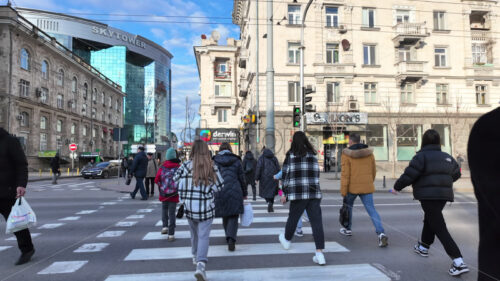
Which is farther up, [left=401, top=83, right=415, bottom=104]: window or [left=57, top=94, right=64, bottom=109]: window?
[left=57, top=94, right=64, bottom=109]: window

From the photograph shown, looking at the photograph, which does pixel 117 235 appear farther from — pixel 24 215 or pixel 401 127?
pixel 401 127

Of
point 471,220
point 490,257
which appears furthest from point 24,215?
point 471,220

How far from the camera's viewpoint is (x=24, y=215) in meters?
4.54

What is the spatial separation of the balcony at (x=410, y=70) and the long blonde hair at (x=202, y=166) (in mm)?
24325

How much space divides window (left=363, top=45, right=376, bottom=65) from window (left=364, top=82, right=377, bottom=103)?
1726 millimetres

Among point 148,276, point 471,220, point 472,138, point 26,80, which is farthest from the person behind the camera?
point 26,80

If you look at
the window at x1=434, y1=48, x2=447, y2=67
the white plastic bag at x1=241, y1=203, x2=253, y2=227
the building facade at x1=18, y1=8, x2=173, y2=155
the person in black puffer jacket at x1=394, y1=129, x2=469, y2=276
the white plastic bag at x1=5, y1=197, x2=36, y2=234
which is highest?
the building facade at x1=18, y1=8, x2=173, y2=155

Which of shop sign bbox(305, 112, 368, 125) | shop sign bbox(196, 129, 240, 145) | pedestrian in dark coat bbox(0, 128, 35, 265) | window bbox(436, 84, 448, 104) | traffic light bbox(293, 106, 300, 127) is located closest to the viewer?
pedestrian in dark coat bbox(0, 128, 35, 265)

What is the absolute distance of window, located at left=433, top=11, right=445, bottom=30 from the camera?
85.9 feet

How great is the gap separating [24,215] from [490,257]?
531 centimetres

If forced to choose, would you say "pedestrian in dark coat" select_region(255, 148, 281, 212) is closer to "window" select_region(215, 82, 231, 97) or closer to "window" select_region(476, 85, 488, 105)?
"window" select_region(476, 85, 488, 105)


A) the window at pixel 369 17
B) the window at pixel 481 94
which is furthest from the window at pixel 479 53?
the window at pixel 369 17

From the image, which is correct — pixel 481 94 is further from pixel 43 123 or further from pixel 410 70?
pixel 43 123

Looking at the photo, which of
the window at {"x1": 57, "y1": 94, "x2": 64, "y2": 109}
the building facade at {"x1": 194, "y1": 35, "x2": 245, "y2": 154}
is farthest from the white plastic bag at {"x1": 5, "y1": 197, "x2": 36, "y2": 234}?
the window at {"x1": 57, "y1": 94, "x2": 64, "y2": 109}
